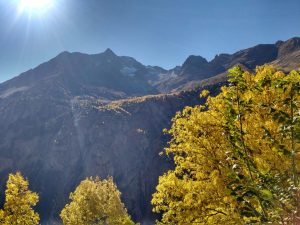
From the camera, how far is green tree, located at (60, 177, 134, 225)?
37.6 meters

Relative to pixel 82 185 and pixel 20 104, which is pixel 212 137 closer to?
pixel 82 185

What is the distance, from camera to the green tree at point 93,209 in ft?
123

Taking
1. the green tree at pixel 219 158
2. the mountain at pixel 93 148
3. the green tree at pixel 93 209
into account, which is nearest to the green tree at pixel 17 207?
the green tree at pixel 219 158

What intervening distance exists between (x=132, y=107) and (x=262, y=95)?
508ft

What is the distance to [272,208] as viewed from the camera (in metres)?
8.31

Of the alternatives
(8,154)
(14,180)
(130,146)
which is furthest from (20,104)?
(14,180)

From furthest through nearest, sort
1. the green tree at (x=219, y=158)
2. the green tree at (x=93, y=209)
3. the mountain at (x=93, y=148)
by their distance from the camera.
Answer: the mountain at (x=93, y=148) < the green tree at (x=93, y=209) < the green tree at (x=219, y=158)

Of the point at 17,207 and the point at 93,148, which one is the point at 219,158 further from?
the point at 93,148

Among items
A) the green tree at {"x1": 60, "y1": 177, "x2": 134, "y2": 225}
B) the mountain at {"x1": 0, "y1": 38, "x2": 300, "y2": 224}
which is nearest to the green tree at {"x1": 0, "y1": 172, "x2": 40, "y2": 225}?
the green tree at {"x1": 60, "y1": 177, "x2": 134, "y2": 225}

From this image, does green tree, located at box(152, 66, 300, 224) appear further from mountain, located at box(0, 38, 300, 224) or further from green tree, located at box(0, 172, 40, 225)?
mountain, located at box(0, 38, 300, 224)

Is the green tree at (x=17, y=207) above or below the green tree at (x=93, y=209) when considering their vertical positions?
above

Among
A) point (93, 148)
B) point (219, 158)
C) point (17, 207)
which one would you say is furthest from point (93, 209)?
point (93, 148)

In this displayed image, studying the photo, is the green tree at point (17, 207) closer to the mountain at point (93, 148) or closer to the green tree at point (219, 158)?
the green tree at point (219, 158)

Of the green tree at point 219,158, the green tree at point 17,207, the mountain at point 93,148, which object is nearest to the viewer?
the green tree at point 219,158
